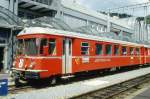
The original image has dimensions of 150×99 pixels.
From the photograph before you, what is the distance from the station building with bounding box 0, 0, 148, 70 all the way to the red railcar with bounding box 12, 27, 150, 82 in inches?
65.9

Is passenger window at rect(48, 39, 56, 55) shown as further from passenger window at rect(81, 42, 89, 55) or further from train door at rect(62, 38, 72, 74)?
passenger window at rect(81, 42, 89, 55)

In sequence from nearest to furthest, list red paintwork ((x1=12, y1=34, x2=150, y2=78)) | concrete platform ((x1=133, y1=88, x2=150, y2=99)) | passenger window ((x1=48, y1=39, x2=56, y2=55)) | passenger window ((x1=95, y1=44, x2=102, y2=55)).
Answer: concrete platform ((x1=133, y1=88, x2=150, y2=99)) < red paintwork ((x1=12, y1=34, x2=150, y2=78)) < passenger window ((x1=48, y1=39, x2=56, y2=55)) < passenger window ((x1=95, y1=44, x2=102, y2=55))

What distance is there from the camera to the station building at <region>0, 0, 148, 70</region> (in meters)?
25.4

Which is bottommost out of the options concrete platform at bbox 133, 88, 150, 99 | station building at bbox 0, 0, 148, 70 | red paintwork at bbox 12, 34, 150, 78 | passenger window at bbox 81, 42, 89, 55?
concrete platform at bbox 133, 88, 150, 99

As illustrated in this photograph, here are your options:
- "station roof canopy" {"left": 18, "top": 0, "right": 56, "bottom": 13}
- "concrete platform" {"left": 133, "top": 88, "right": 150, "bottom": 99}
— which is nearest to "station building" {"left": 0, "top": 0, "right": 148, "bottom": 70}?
"station roof canopy" {"left": 18, "top": 0, "right": 56, "bottom": 13}

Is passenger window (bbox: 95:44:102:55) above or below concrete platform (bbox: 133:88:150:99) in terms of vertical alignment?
above

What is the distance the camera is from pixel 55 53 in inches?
699

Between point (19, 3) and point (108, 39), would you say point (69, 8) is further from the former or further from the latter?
point (108, 39)

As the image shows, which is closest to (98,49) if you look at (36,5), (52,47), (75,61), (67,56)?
(75,61)

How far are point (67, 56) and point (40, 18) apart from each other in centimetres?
896

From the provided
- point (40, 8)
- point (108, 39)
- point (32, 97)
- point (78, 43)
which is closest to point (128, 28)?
Answer: point (40, 8)

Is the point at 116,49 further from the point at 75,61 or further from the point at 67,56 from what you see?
the point at 67,56

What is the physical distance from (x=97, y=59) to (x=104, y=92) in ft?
22.6

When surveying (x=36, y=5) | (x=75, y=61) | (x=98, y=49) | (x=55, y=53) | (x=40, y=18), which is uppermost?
(x=36, y=5)
